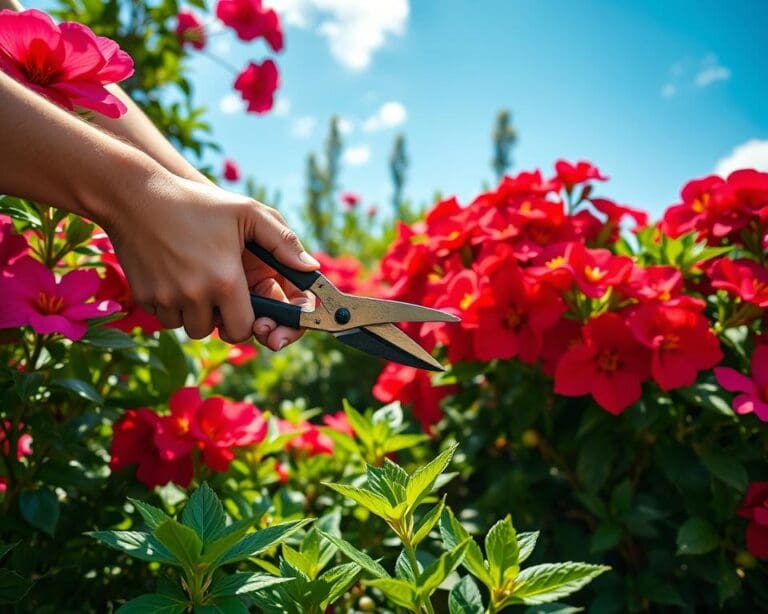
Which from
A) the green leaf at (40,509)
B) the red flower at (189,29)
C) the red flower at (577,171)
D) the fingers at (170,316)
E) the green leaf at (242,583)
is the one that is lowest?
the green leaf at (40,509)

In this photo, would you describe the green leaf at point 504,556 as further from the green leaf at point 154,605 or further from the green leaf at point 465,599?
the green leaf at point 154,605

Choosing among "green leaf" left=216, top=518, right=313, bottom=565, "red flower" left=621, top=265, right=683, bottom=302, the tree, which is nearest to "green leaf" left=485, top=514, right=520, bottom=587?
"green leaf" left=216, top=518, right=313, bottom=565

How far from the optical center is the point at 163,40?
2486 millimetres

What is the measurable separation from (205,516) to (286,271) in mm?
433

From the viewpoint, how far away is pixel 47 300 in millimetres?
1012

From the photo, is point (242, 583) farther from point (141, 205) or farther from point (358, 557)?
point (141, 205)

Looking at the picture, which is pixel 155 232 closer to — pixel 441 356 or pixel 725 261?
pixel 441 356

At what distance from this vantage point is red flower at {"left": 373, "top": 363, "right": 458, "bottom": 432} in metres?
1.50

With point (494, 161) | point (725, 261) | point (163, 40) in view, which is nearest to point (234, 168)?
point (163, 40)

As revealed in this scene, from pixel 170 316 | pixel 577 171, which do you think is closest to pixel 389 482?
pixel 170 316

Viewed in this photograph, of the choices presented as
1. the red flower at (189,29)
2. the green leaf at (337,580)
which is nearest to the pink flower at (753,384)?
the green leaf at (337,580)

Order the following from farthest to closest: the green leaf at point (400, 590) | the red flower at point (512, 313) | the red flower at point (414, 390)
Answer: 1. the red flower at point (414, 390)
2. the red flower at point (512, 313)
3. the green leaf at point (400, 590)

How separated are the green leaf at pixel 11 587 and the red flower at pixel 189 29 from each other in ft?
7.25

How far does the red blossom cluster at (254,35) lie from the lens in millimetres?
2344
